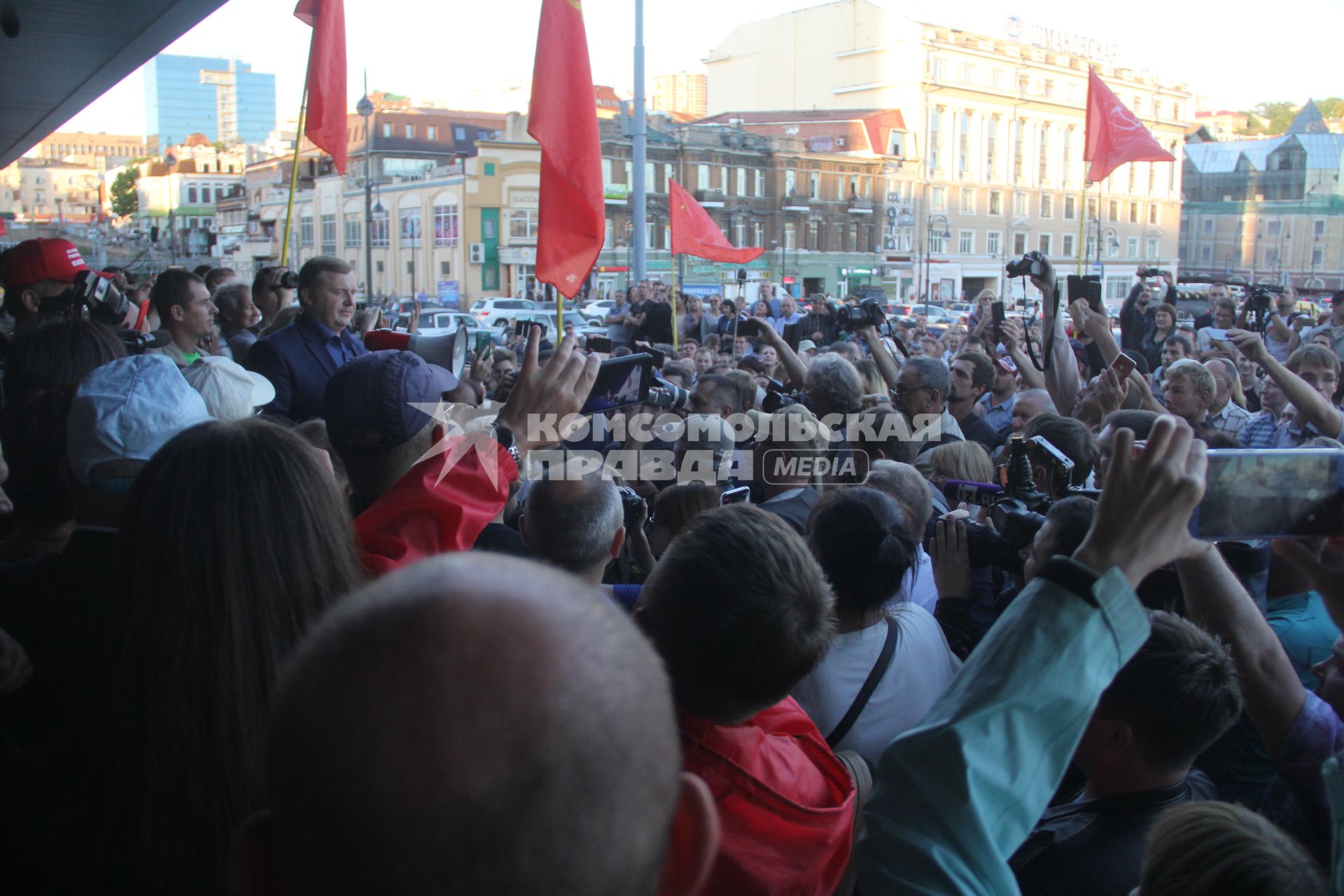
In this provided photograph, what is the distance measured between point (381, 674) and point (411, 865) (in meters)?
0.14

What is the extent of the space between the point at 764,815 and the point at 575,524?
1221 mm

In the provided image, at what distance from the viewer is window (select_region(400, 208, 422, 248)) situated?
55969 millimetres

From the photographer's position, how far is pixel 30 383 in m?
3.41

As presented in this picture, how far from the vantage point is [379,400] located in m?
2.46

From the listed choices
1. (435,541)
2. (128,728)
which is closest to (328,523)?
(128,728)

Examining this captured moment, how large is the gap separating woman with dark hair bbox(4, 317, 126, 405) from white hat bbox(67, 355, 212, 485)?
4.92ft

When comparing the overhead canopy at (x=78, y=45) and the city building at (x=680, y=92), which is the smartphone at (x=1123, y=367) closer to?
the overhead canopy at (x=78, y=45)

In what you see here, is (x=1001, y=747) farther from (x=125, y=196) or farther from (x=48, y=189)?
(x=48, y=189)

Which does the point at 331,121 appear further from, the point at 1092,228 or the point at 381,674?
the point at 1092,228

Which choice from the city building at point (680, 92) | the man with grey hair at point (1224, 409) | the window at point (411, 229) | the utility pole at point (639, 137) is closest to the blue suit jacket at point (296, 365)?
the man with grey hair at point (1224, 409)

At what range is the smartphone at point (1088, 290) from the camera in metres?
5.52

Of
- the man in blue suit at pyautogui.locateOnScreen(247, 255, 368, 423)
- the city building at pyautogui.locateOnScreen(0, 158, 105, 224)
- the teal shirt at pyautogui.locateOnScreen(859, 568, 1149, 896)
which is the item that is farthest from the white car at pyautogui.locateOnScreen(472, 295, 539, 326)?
the city building at pyautogui.locateOnScreen(0, 158, 105, 224)

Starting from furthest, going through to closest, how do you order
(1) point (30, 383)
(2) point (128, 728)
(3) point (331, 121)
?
(3) point (331, 121) < (1) point (30, 383) < (2) point (128, 728)

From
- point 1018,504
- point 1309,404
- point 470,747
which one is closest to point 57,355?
point 1018,504
